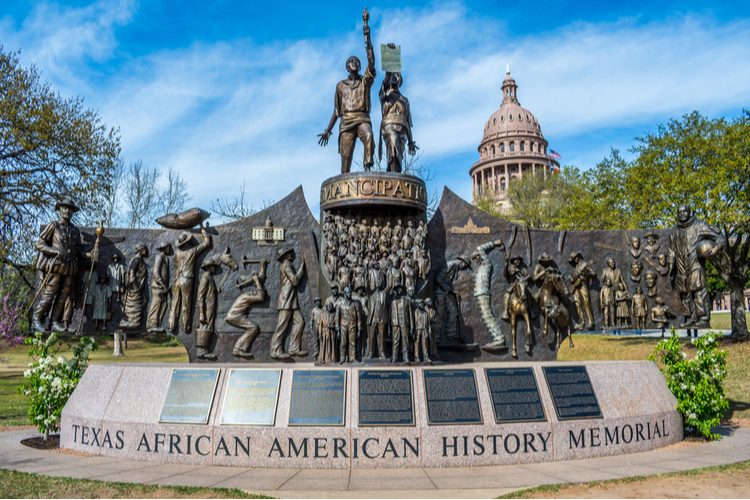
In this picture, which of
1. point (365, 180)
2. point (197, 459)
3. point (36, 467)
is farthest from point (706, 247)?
point (36, 467)

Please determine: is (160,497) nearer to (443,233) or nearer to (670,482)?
(670,482)

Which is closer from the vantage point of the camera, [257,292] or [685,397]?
[685,397]

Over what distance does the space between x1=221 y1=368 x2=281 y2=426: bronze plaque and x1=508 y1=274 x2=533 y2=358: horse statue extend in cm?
595

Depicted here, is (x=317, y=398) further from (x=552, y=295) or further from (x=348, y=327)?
(x=552, y=295)

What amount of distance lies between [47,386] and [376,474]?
6365 mm

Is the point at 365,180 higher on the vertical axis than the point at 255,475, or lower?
higher

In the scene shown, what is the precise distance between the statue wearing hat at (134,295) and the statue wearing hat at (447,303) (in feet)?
21.8

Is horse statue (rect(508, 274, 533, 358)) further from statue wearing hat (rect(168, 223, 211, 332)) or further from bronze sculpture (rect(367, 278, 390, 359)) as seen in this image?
statue wearing hat (rect(168, 223, 211, 332))

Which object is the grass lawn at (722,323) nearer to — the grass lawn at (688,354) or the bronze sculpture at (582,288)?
the grass lawn at (688,354)

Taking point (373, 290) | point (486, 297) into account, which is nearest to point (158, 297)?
point (373, 290)

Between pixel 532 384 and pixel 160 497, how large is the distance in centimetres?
546

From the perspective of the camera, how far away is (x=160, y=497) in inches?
228

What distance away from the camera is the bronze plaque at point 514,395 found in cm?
747

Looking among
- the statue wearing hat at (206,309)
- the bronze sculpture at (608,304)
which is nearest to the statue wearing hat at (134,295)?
the statue wearing hat at (206,309)
